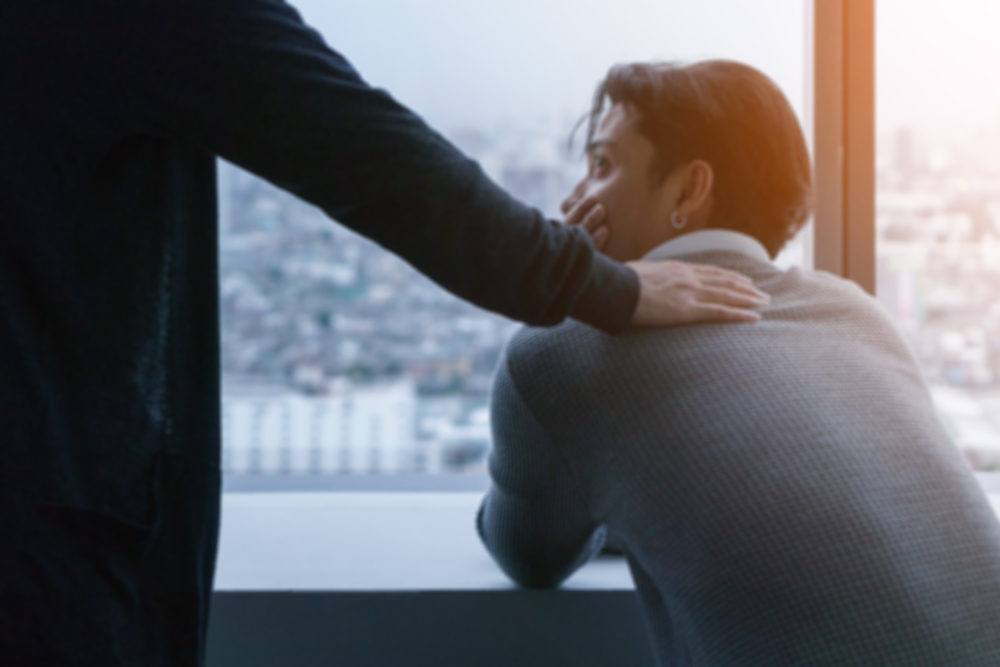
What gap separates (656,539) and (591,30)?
1120 mm

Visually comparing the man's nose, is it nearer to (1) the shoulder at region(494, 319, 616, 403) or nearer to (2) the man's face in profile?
(2) the man's face in profile

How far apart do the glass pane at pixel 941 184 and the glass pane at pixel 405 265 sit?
0.18 m

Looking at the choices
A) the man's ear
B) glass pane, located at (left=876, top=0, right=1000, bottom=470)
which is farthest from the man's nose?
glass pane, located at (left=876, top=0, right=1000, bottom=470)

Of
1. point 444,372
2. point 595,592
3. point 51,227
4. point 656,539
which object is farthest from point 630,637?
point 51,227

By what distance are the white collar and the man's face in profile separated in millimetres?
63

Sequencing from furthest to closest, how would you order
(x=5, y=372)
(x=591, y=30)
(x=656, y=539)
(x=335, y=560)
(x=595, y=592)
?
(x=591, y=30), (x=335, y=560), (x=595, y=592), (x=656, y=539), (x=5, y=372)

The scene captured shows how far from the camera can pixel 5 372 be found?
0.68 meters

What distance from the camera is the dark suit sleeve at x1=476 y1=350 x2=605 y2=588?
0.92m

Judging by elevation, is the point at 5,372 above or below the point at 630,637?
above

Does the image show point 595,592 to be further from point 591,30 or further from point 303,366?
point 591,30

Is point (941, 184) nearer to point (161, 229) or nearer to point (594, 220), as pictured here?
point (594, 220)

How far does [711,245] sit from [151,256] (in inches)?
24.8

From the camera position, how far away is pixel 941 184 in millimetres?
1625

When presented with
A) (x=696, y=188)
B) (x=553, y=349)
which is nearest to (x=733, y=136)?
(x=696, y=188)
